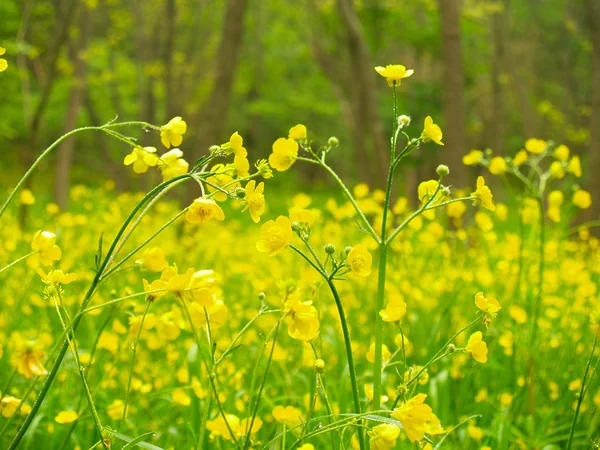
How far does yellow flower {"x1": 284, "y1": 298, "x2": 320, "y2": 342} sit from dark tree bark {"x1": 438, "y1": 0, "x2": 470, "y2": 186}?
528 cm

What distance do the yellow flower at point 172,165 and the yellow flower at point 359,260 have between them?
14.1 inches

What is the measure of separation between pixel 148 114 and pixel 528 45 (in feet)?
51.8

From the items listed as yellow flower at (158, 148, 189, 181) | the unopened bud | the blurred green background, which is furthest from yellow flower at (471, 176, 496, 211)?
the blurred green background

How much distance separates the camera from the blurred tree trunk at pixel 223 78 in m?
7.09

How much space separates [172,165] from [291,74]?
2244cm

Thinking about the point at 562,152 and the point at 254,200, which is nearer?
the point at 254,200

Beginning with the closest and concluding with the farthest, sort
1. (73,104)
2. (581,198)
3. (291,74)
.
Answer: (581,198), (73,104), (291,74)

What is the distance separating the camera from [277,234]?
1.17m

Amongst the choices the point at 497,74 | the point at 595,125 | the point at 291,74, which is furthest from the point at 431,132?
the point at 291,74

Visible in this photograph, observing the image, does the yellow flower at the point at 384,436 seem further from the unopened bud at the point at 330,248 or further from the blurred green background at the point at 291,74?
the blurred green background at the point at 291,74

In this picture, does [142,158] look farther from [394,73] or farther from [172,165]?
[394,73]

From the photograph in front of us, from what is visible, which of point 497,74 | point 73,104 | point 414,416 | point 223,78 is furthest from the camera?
point 497,74

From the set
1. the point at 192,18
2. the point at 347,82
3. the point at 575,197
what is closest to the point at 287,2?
the point at 192,18

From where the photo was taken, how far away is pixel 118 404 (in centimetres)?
182
